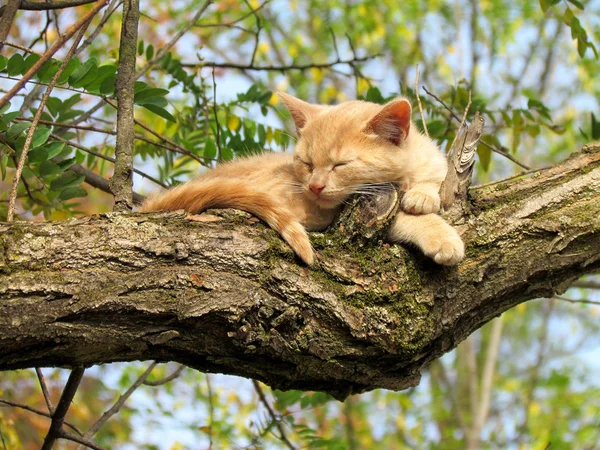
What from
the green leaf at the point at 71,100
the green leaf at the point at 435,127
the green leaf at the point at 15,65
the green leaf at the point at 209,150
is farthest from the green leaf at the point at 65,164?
the green leaf at the point at 435,127

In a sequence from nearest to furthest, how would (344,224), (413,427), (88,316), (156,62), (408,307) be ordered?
(88,316)
(408,307)
(344,224)
(156,62)
(413,427)

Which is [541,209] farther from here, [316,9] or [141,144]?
[316,9]

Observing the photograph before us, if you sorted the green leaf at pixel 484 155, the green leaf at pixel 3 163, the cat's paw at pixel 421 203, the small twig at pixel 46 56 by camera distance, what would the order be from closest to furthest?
the small twig at pixel 46 56, the green leaf at pixel 3 163, the cat's paw at pixel 421 203, the green leaf at pixel 484 155

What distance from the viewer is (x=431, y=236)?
6.49ft

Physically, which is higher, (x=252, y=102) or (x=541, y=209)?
(x=252, y=102)

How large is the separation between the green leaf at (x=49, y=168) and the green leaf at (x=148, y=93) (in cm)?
37

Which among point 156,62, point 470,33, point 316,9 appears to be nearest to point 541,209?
point 156,62

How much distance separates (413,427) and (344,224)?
23.1 ft

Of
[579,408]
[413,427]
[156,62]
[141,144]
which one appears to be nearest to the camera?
[156,62]

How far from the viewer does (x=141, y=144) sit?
10.4 ft

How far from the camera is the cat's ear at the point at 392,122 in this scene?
254 centimetres

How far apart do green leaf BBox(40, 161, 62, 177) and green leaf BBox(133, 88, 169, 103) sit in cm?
37

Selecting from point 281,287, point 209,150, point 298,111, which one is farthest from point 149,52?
point 281,287

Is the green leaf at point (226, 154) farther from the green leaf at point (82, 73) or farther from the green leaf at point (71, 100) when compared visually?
the green leaf at point (82, 73)
